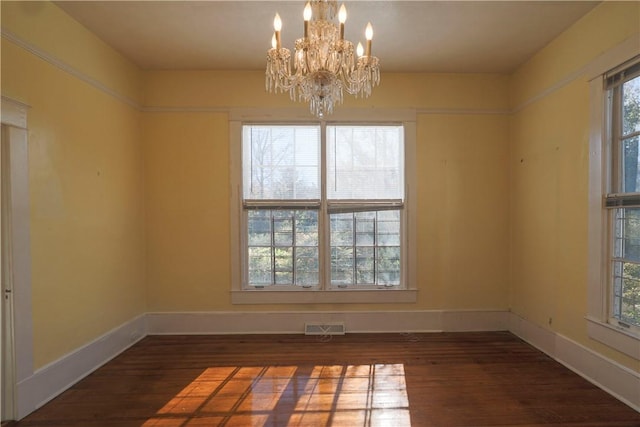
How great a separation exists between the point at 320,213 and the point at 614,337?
8.82ft

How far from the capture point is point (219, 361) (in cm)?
322

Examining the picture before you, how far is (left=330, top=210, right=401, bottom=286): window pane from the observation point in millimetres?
3984

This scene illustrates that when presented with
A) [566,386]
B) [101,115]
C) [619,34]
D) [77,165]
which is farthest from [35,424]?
[619,34]

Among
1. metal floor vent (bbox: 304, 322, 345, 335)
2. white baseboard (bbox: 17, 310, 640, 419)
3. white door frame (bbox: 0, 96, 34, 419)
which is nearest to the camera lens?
white door frame (bbox: 0, 96, 34, 419)

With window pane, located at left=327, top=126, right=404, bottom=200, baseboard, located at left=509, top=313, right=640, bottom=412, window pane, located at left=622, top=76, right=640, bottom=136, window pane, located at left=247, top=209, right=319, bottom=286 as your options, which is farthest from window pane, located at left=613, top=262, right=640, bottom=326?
window pane, located at left=247, top=209, right=319, bottom=286

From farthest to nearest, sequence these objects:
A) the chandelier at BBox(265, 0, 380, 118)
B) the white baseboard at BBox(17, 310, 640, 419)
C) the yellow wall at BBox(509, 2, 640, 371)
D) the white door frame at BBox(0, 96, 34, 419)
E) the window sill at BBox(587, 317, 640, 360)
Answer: the white baseboard at BBox(17, 310, 640, 419)
the yellow wall at BBox(509, 2, 640, 371)
the window sill at BBox(587, 317, 640, 360)
the white door frame at BBox(0, 96, 34, 419)
the chandelier at BBox(265, 0, 380, 118)

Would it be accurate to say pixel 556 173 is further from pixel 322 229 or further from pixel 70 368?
pixel 70 368

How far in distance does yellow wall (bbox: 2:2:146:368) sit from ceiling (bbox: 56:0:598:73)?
0.36m

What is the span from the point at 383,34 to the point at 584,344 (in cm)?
309

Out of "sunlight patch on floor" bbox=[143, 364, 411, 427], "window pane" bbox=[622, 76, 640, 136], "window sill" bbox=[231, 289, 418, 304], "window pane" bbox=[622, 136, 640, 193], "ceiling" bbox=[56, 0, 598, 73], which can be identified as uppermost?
"ceiling" bbox=[56, 0, 598, 73]

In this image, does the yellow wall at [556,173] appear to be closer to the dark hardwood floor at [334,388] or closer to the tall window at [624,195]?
the tall window at [624,195]

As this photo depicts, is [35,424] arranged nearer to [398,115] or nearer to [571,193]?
[398,115]

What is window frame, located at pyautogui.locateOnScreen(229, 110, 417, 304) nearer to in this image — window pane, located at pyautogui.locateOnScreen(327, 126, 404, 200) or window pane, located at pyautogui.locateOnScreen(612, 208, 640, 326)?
window pane, located at pyautogui.locateOnScreen(327, 126, 404, 200)

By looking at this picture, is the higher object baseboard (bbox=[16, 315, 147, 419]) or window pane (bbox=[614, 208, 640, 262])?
window pane (bbox=[614, 208, 640, 262])
